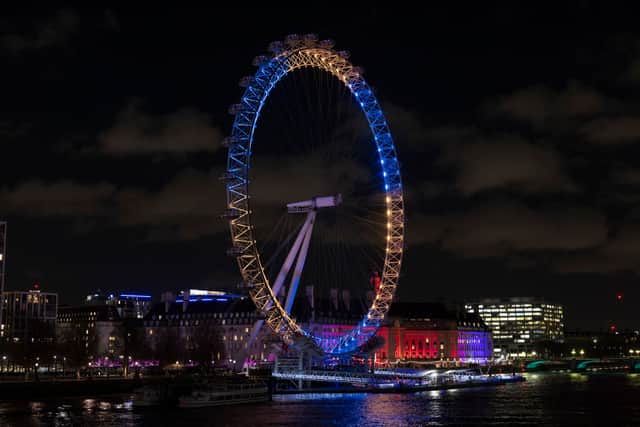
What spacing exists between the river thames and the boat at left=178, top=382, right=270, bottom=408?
4.94 feet

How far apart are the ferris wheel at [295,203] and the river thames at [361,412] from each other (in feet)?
20.9

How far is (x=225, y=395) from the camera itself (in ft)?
194

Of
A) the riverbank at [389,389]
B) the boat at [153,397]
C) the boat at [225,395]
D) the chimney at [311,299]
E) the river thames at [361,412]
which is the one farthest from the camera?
the chimney at [311,299]

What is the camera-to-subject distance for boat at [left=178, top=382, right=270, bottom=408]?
57.3 meters

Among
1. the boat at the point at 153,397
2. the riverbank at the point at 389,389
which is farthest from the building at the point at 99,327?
the boat at the point at 153,397

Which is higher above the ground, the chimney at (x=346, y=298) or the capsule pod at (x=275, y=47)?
the capsule pod at (x=275, y=47)

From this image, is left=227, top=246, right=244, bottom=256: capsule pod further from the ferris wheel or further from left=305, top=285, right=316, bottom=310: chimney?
left=305, top=285, right=316, bottom=310: chimney

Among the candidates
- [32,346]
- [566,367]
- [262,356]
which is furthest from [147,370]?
[566,367]

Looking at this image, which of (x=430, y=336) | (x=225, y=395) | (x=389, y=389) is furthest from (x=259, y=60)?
(x=430, y=336)

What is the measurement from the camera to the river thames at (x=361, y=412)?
4628cm

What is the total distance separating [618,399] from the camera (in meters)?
64.2

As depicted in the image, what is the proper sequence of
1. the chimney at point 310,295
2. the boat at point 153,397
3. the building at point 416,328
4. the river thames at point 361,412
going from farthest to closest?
1. the building at point 416,328
2. the chimney at point 310,295
3. the boat at point 153,397
4. the river thames at point 361,412

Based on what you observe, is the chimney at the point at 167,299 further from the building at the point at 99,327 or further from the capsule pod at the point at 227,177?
the capsule pod at the point at 227,177

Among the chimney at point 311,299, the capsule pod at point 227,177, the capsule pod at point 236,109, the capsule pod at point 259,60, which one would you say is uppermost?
the capsule pod at point 259,60
